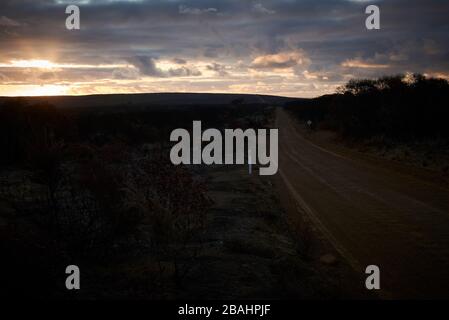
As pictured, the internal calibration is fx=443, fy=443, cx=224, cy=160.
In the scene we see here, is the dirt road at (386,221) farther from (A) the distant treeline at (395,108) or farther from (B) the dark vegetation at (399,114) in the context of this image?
(A) the distant treeline at (395,108)

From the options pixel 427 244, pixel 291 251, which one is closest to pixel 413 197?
pixel 427 244

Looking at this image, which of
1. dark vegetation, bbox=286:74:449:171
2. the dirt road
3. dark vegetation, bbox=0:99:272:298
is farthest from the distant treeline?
dark vegetation, bbox=0:99:272:298

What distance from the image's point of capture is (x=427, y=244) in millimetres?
10203

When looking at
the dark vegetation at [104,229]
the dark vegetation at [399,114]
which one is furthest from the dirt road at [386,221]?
the dark vegetation at [399,114]

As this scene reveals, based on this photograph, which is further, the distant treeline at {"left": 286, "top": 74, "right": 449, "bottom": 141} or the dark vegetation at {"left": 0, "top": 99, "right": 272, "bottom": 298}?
the distant treeline at {"left": 286, "top": 74, "right": 449, "bottom": 141}

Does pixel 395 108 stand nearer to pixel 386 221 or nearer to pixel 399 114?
pixel 399 114

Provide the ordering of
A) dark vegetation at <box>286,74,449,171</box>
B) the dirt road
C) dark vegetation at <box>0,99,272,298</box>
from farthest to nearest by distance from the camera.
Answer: dark vegetation at <box>286,74,449,171</box> < the dirt road < dark vegetation at <box>0,99,272,298</box>

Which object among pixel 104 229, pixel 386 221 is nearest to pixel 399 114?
Answer: pixel 386 221

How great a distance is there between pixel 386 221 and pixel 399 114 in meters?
27.7

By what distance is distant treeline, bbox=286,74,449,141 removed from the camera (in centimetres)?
3472

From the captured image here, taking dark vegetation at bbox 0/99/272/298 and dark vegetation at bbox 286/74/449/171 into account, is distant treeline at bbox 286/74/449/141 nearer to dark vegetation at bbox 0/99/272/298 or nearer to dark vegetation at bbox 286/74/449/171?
dark vegetation at bbox 286/74/449/171

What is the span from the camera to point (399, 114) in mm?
37688
